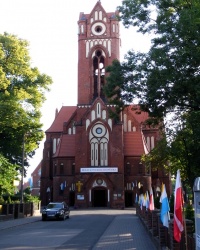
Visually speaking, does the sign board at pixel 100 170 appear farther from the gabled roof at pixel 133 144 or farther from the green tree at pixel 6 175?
the green tree at pixel 6 175

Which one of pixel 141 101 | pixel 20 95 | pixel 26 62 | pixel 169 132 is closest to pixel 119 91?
pixel 141 101

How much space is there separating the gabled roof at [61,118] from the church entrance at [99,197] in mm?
16447

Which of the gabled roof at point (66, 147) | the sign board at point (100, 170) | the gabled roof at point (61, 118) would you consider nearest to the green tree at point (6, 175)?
the sign board at point (100, 170)

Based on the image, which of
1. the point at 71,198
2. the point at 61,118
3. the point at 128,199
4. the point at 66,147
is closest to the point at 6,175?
the point at 71,198

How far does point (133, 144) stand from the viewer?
5316 centimetres

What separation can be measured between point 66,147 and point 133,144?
35.4ft

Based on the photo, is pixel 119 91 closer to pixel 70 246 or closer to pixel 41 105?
pixel 70 246

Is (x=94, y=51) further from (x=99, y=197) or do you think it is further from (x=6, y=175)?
(x=6, y=175)

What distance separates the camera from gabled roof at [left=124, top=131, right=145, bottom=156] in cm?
5253

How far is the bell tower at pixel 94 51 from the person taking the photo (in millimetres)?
52844

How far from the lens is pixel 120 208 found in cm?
4709

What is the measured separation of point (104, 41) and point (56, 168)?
21.3m

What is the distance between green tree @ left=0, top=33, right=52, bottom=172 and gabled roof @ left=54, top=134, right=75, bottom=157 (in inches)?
831

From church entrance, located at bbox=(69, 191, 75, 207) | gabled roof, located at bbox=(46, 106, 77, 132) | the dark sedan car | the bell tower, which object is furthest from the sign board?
the dark sedan car
